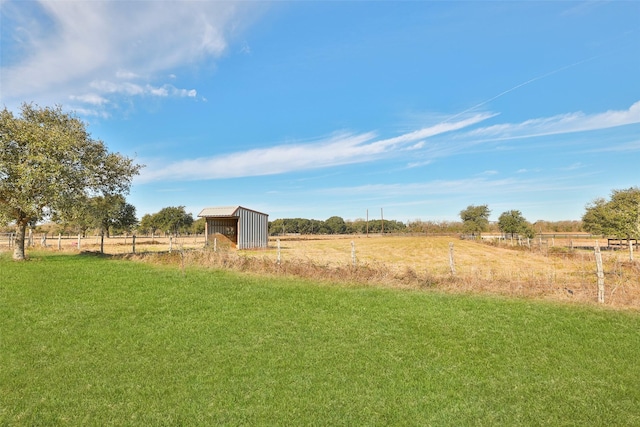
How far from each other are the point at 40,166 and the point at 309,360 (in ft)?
57.9

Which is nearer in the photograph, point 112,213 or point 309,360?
point 309,360

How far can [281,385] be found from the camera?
4.85 meters

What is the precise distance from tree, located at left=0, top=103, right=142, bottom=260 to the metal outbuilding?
1292cm

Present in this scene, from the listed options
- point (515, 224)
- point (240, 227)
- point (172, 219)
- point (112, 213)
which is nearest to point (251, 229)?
point (240, 227)

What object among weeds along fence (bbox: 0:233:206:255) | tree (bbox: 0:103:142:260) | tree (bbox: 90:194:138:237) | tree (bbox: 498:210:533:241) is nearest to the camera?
tree (bbox: 0:103:142:260)

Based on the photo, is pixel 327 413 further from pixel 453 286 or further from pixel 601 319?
pixel 453 286

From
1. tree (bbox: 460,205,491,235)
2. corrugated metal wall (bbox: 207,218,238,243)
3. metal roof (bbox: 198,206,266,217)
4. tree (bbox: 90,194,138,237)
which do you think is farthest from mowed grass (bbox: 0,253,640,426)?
tree (bbox: 460,205,491,235)

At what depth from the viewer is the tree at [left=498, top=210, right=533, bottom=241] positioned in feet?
184

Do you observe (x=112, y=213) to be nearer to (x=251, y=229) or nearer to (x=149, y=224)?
(x=251, y=229)

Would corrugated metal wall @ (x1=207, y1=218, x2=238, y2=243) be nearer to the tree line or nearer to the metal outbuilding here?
the metal outbuilding

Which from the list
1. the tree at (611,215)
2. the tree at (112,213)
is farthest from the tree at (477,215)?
the tree at (112,213)

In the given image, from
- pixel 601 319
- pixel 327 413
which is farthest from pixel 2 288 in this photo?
pixel 601 319

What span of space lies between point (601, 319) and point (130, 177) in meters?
23.8

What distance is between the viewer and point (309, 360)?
5.71 m
